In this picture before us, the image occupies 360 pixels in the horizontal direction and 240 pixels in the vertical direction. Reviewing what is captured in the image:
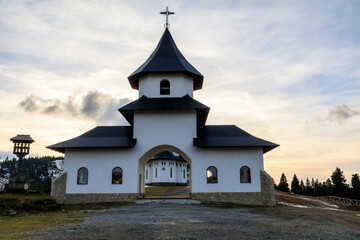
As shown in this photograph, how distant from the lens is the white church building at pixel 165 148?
21.7 meters

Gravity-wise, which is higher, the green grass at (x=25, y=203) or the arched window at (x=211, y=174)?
the arched window at (x=211, y=174)

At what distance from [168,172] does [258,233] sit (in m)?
46.2

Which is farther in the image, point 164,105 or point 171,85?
point 171,85

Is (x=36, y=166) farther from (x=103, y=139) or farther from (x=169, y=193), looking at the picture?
(x=103, y=139)

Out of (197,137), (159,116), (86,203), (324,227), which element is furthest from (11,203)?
(324,227)

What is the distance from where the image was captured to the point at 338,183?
1838 inches

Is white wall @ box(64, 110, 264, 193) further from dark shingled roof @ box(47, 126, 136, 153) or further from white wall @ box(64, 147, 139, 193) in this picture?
dark shingled roof @ box(47, 126, 136, 153)

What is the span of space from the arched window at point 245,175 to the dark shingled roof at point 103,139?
8.26 meters

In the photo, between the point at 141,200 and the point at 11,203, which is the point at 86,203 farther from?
the point at 11,203

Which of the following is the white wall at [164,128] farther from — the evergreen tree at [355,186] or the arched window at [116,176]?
the evergreen tree at [355,186]

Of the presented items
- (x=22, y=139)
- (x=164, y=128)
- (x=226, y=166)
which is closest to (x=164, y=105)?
(x=164, y=128)

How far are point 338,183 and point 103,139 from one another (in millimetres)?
39769

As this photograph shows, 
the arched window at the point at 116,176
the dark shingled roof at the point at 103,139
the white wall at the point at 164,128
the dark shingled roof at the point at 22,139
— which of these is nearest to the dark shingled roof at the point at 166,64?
the white wall at the point at 164,128

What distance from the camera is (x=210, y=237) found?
8.54 meters
